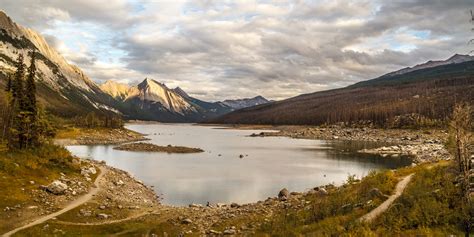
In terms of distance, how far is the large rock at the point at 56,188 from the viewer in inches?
1639

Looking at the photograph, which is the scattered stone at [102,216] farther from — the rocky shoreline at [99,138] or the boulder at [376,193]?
the rocky shoreline at [99,138]

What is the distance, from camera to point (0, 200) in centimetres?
3566

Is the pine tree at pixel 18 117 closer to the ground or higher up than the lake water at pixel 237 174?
higher up

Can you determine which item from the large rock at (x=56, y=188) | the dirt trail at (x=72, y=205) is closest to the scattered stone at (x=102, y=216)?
the dirt trail at (x=72, y=205)

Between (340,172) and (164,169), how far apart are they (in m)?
34.6

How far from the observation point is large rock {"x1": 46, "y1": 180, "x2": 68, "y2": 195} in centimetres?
4162

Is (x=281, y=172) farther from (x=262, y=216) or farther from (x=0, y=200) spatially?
(x=0, y=200)

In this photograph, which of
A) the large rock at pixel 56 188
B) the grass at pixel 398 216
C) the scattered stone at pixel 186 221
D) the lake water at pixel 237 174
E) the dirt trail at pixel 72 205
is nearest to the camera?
the grass at pixel 398 216

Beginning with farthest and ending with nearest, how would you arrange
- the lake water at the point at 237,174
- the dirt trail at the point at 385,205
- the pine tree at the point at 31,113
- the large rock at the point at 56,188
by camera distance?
the pine tree at the point at 31,113 < the lake water at the point at 237,174 < the large rock at the point at 56,188 < the dirt trail at the point at 385,205

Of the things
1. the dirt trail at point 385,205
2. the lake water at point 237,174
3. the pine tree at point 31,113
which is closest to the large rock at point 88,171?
the lake water at point 237,174

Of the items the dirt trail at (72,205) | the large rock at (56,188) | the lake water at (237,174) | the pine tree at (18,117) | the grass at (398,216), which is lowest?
the lake water at (237,174)

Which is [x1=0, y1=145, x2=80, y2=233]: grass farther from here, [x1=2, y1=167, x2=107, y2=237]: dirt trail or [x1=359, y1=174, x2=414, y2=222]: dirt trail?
[x1=359, y1=174, x2=414, y2=222]: dirt trail

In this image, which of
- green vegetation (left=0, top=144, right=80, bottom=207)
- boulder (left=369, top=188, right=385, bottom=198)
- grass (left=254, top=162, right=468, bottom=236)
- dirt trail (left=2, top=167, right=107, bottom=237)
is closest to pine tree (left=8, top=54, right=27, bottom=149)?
green vegetation (left=0, top=144, right=80, bottom=207)

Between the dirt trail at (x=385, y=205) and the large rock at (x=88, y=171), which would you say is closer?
the dirt trail at (x=385, y=205)
